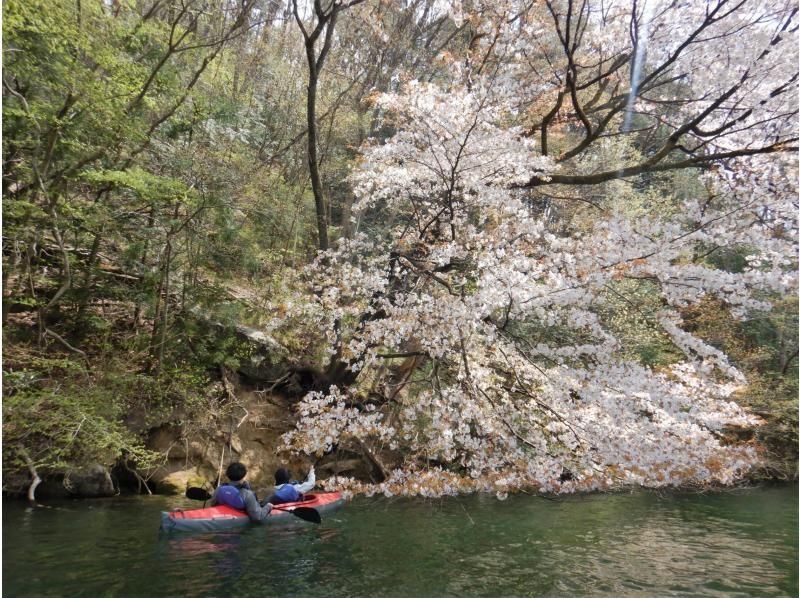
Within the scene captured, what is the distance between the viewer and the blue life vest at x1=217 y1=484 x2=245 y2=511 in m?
6.43

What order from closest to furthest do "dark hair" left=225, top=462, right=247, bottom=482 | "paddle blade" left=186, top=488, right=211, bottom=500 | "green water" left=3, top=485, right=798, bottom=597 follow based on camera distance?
1. "green water" left=3, top=485, right=798, bottom=597
2. "dark hair" left=225, top=462, right=247, bottom=482
3. "paddle blade" left=186, top=488, right=211, bottom=500

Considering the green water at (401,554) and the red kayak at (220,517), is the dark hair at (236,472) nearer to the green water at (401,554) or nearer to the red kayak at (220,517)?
the red kayak at (220,517)

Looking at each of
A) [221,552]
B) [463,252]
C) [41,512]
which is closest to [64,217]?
[41,512]

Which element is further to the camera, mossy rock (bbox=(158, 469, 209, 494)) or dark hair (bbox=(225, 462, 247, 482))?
mossy rock (bbox=(158, 469, 209, 494))

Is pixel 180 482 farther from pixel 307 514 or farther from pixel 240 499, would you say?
pixel 307 514

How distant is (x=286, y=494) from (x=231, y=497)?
801 millimetres

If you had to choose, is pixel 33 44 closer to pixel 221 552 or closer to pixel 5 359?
pixel 5 359

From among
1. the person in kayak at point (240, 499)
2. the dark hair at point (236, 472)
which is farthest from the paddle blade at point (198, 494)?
the dark hair at point (236, 472)

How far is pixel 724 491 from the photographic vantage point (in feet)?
37.0

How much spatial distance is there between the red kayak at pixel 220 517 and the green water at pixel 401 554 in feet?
0.51

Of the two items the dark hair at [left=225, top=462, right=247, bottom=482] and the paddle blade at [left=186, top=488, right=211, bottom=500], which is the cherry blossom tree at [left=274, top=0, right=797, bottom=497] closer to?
the dark hair at [left=225, top=462, right=247, bottom=482]

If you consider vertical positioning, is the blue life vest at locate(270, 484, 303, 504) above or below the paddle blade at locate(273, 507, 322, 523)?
above

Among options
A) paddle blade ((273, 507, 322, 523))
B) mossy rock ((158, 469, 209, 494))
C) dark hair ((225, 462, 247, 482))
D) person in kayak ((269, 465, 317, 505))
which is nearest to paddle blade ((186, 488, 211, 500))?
dark hair ((225, 462, 247, 482))

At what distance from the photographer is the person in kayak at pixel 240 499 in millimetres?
6371
